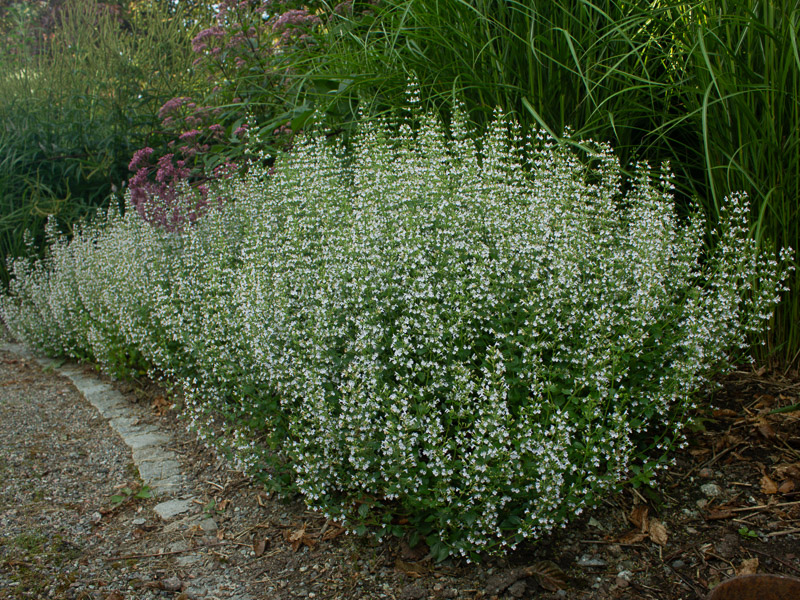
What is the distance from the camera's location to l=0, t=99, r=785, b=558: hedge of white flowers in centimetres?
208

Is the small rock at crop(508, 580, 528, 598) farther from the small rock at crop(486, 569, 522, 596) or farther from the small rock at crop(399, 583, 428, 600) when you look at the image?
the small rock at crop(399, 583, 428, 600)

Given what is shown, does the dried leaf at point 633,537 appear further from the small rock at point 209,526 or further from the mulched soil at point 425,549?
the small rock at point 209,526

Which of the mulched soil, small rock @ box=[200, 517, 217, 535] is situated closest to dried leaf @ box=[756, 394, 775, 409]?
the mulched soil

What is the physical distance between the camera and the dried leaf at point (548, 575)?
6.74 ft

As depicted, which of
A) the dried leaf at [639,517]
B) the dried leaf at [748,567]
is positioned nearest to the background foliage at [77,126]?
the dried leaf at [639,517]

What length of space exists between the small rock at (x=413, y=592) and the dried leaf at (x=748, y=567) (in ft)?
3.42

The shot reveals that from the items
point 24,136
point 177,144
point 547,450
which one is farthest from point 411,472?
point 24,136

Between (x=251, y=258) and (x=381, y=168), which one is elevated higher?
(x=381, y=168)

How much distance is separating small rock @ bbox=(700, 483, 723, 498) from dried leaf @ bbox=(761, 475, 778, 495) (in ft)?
0.50

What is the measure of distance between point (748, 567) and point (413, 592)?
1.12 metres

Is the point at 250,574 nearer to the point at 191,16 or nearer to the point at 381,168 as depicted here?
the point at 381,168

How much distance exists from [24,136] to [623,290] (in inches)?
280

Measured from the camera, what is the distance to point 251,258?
305 centimetres

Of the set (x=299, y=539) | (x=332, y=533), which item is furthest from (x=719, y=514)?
(x=299, y=539)
